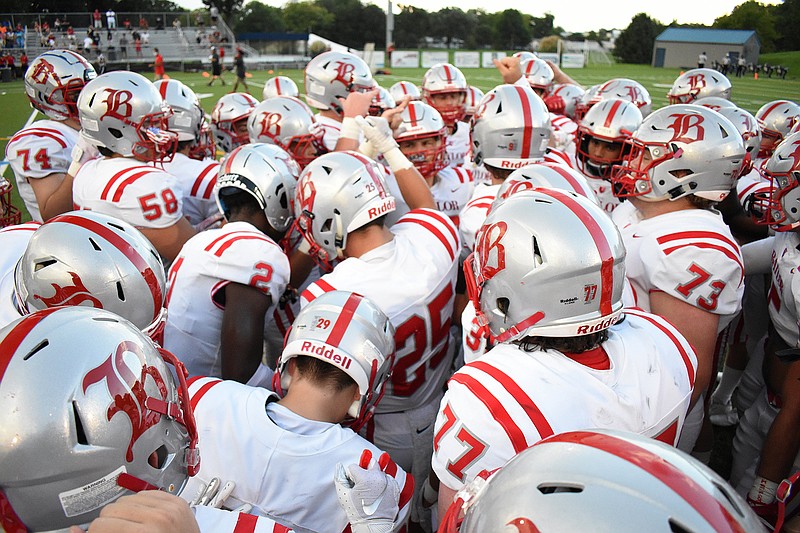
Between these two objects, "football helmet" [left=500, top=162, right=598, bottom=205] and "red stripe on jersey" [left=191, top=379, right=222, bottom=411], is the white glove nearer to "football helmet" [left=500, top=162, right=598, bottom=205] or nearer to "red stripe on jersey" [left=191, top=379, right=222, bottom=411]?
"red stripe on jersey" [left=191, top=379, right=222, bottom=411]

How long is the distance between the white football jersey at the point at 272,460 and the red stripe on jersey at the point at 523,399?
510 mm

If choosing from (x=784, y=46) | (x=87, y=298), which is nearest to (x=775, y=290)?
(x=87, y=298)

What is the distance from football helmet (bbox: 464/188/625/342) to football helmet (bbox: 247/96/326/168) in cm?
311

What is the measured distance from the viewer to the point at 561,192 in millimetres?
2145

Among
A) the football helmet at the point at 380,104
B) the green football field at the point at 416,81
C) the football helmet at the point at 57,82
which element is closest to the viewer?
the football helmet at the point at 57,82

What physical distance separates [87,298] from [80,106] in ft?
8.15

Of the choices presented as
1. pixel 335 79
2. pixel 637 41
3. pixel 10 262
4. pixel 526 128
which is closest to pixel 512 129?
pixel 526 128

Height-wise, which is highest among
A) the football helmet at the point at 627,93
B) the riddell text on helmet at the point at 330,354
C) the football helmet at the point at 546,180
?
the football helmet at the point at 627,93

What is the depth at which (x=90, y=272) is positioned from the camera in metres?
2.13

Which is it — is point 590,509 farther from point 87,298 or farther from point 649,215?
point 649,215

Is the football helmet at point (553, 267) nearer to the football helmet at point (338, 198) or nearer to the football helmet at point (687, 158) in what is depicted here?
the football helmet at point (338, 198)

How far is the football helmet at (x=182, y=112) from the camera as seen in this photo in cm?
498

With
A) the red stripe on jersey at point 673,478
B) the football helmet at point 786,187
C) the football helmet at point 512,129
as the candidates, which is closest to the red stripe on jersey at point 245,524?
the red stripe on jersey at point 673,478

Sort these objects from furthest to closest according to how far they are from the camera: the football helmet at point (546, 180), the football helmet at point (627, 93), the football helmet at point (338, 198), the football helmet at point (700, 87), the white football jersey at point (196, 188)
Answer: the football helmet at point (700, 87)
the football helmet at point (627, 93)
the white football jersey at point (196, 188)
the football helmet at point (546, 180)
the football helmet at point (338, 198)
